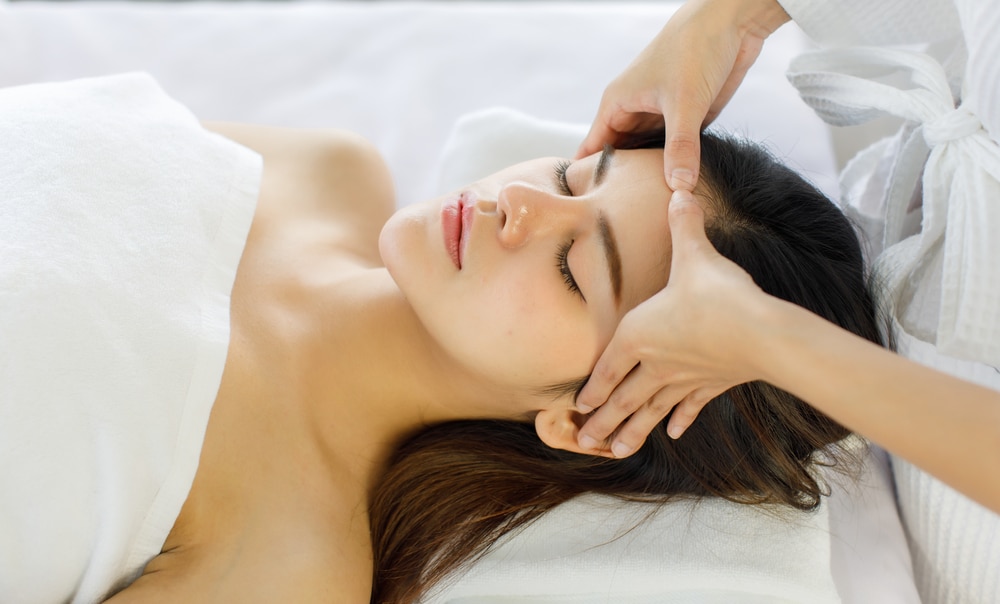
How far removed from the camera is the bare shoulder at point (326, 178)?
1.48 m

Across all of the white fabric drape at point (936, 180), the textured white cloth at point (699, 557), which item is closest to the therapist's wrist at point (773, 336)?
the white fabric drape at point (936, 180)

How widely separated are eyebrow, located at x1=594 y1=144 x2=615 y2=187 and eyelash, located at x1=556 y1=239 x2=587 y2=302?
0.39 ft

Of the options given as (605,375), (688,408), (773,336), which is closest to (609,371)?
(605,375)

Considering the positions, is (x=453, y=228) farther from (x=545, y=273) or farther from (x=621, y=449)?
(x=621, y=449)

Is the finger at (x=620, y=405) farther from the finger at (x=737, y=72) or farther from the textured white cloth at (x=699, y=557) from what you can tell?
the finger at (x=737, y=72)

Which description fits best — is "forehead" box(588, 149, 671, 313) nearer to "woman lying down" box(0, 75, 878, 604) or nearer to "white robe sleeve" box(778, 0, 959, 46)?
"woman lying down" box(0, 75, 878, 604)

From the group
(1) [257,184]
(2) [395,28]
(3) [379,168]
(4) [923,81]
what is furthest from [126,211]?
(4) [923,81]

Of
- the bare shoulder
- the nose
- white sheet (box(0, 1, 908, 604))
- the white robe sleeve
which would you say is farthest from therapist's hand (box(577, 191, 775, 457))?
white sheet (box(0, 1, 908, 604))

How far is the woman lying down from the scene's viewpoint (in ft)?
3.34

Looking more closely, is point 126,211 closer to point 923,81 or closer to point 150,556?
point 150,556

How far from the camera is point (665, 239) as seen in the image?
1032mm

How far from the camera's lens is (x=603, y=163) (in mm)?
1126

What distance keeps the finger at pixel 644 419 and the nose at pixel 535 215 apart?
0.79 feet

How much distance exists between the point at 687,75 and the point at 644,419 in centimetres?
50
